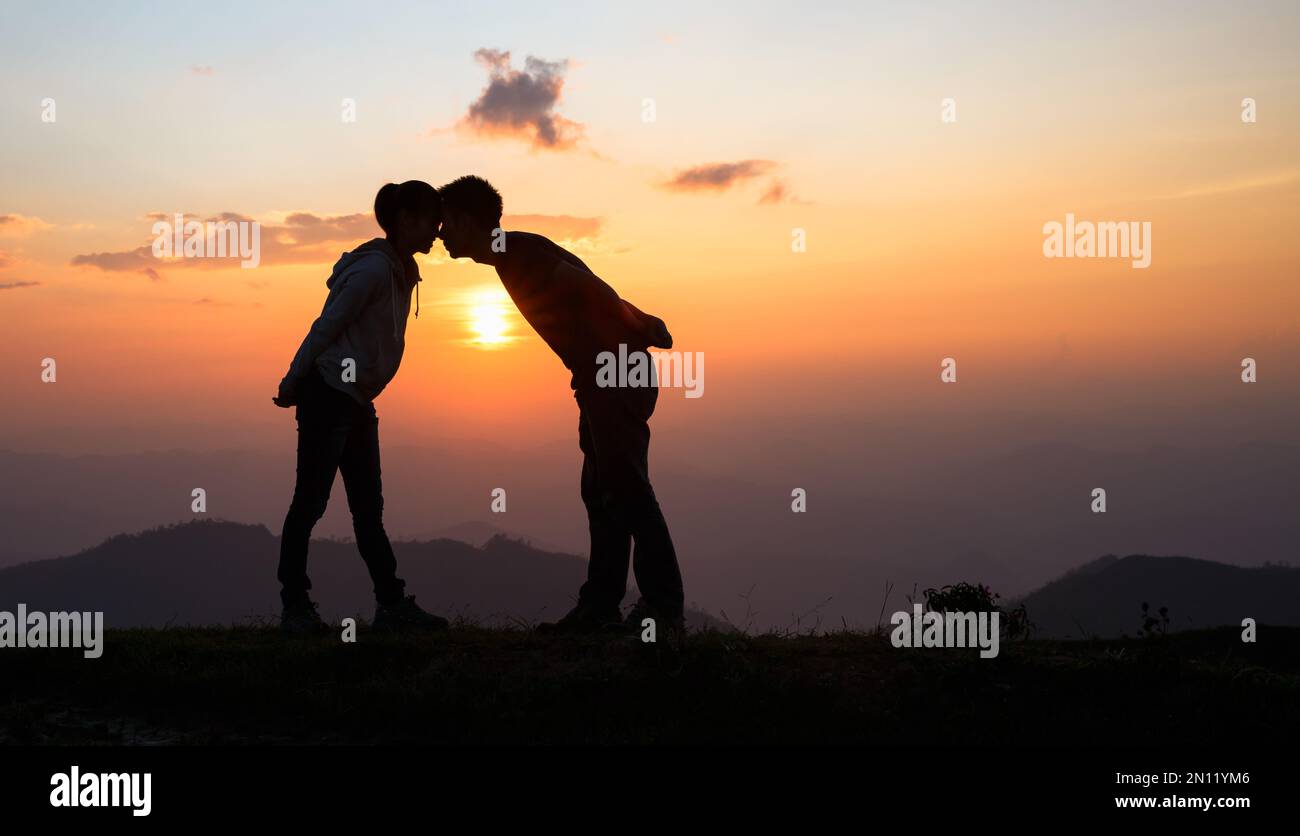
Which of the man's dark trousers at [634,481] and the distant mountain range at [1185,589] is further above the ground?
the man's dark trousers at [634,481]

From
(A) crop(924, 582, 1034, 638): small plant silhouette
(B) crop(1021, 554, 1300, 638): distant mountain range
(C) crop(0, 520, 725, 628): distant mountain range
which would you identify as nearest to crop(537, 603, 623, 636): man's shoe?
(A) crop(924, 582, 1034, 638): small plant silhouette

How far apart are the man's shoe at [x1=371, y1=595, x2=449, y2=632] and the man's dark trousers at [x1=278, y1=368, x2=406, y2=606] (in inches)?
3.0

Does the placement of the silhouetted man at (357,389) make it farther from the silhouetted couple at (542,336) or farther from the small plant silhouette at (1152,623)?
the small plant silhouette at (1152,623)

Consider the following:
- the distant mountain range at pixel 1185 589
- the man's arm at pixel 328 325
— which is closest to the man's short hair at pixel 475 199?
the man's arm at pixel 328 325

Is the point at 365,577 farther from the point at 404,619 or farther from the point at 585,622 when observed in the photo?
the point at 585,622

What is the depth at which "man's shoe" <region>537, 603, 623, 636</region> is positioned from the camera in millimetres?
7309

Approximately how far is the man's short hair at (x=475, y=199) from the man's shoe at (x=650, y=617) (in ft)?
9.55

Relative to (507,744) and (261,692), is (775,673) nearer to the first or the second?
(507,744)

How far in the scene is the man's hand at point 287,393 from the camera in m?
Result: 7.29

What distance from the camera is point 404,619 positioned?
7.73 metres

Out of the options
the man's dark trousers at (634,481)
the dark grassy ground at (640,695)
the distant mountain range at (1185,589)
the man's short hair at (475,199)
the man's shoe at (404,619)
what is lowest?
the distant mountain range at (1185,589)

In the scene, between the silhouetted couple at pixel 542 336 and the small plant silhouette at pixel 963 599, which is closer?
the silhouetted couple at pixel 542 336
